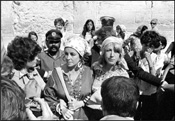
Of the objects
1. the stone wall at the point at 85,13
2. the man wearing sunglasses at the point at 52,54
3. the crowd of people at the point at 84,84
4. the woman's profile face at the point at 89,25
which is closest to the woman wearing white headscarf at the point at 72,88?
the crowd of people at the point at 84,84

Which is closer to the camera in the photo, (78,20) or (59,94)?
(59,94)

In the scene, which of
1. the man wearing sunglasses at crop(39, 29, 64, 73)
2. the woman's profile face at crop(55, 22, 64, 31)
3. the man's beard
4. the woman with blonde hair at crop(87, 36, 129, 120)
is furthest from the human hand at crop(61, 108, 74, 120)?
the woman's profile face at crop(55, 22, 64, 31)

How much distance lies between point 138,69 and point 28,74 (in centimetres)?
140

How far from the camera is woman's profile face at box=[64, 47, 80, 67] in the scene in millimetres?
3906

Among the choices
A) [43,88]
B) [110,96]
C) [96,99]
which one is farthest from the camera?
[43,88]

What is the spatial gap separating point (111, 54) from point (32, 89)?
97 centimetres

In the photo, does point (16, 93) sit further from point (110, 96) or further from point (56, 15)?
point (56, 15)

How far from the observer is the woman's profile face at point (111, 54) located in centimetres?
404

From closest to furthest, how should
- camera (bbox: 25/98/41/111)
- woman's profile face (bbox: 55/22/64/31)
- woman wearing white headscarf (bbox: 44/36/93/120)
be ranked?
camera (bbox: 25/98/41/111) < woman wearing white headscarf (bbox: 44/36/93/120) < woman's profile face (bbox: 55/22/64/31)

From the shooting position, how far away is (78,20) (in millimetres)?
9852

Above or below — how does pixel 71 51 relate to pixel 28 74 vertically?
above

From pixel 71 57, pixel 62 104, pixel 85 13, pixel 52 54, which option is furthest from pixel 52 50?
pixel 85 13

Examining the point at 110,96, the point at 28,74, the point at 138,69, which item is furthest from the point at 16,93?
the point at 138,69

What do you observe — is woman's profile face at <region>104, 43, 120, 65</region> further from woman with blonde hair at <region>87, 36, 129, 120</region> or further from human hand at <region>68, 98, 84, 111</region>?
human hand at <region>68, 98, 84, 111</region>
